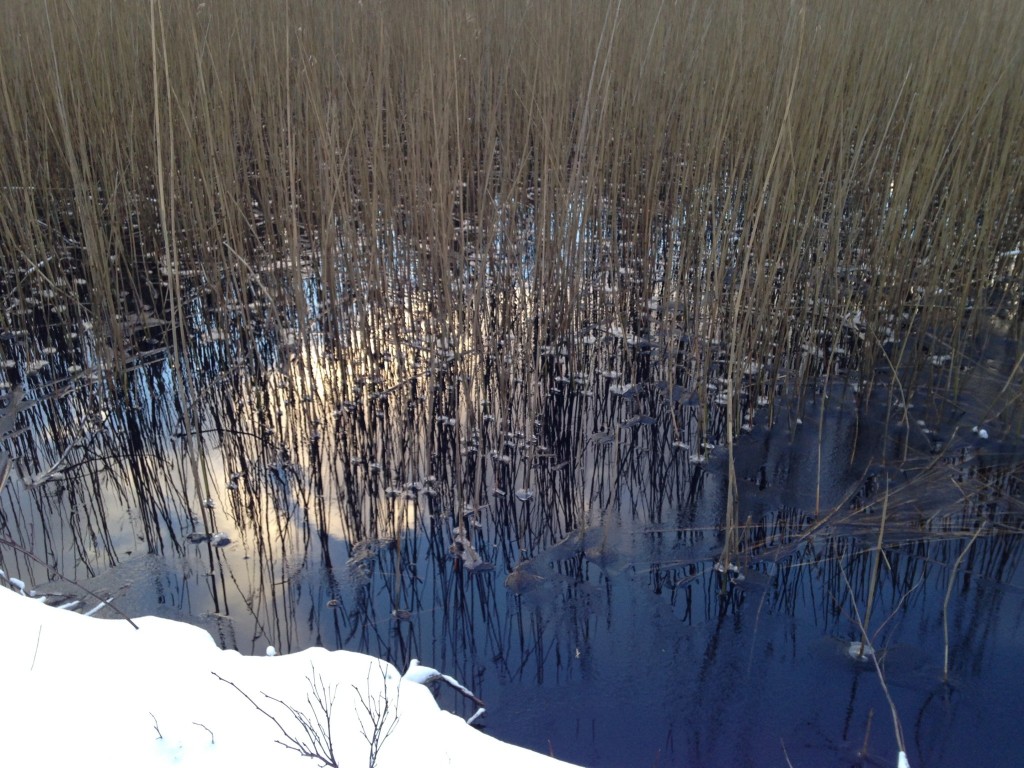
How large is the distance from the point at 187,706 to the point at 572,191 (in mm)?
1346

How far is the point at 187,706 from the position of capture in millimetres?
917

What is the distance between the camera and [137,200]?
2.40 metres

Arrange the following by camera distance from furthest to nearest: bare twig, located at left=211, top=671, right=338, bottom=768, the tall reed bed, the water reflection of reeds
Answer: the tall reed bed < the water reflection of reeds < bare twig, located at left=211, top=671, right=338, bottom=768

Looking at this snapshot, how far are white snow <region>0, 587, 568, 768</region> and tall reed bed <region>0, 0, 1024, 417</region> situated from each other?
99cm

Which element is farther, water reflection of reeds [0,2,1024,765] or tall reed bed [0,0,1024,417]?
tall reed bed [0,0,1024,417]

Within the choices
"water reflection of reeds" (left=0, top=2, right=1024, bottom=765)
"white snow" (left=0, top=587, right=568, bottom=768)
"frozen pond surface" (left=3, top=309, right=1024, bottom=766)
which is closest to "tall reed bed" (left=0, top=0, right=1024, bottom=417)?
"water reflection of reeds" (left=0, top=2, right=1024, bottom=765)

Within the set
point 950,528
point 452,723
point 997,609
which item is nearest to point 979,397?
point 950,528

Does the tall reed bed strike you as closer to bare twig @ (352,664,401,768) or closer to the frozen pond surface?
the frozen pond surface

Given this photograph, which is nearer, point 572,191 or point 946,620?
point 946,620

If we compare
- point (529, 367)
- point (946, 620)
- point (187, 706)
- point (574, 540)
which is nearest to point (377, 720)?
point (187, 706)

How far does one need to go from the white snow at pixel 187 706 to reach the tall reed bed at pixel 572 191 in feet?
3.23

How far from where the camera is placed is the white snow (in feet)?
2.78

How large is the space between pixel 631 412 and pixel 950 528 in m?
0.76

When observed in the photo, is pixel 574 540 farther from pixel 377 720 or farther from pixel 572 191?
pixel 572 191
